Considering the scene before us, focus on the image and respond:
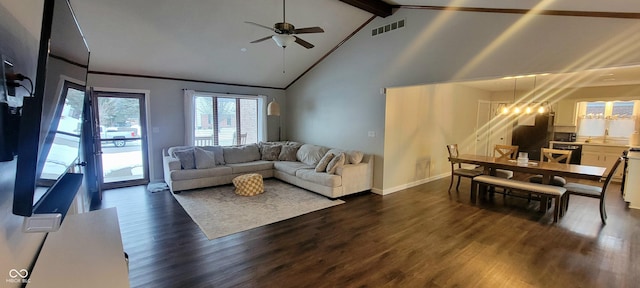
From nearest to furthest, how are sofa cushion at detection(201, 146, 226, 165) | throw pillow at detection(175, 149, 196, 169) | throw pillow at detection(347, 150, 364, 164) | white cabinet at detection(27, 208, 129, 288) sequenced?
white cabinet at detection(27, 208, 129, 288) < throw pillow at detection(347, 150, 364, 164) < throw pillow at detection(175, 149, 196, 169) < sofa cushion at detection(201, 146, 226, 165)

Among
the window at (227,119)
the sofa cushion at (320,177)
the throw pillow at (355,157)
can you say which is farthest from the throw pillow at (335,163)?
the window at (227,119)

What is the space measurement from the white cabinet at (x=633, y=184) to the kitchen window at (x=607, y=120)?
103 inches

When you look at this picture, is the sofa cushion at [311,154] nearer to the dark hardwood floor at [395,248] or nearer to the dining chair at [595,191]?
the dark hardwood floor at [395,248]

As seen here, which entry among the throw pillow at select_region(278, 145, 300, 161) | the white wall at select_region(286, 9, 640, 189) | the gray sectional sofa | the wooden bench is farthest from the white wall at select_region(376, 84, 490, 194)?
the throw pillow at select_region(278, 145, 300, 161)

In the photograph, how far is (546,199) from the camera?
14.1 feet

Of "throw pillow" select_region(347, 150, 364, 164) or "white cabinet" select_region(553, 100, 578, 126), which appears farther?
"white cabinet" select_region(553, 100, 578, 126)

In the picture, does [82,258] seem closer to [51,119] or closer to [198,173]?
[51,119]

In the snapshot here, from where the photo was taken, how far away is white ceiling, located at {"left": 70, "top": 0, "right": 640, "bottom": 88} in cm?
371

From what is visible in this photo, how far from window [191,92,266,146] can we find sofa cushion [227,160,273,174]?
118 cm

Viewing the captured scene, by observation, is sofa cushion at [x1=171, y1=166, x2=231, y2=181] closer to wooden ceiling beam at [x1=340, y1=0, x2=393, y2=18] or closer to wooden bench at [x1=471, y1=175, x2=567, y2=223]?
wooden ceiling beam at [x1=340, y1=0, x2=393, y2=18]

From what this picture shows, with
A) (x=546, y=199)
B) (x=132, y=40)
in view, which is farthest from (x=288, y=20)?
(x=546, y=199)

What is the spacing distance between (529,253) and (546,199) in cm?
184

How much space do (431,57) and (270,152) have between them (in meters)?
4.07

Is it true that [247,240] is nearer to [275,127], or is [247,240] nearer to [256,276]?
[256,276]
